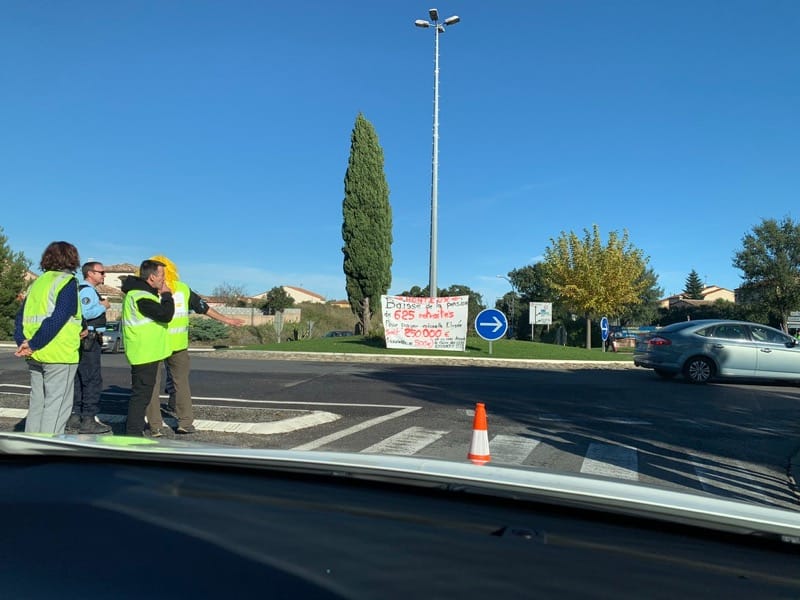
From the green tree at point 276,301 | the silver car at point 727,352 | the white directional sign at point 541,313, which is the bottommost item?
the silver car at point 727,352

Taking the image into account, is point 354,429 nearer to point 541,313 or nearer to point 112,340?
point 112,340

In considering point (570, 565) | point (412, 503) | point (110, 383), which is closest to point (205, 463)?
point (412, 503)

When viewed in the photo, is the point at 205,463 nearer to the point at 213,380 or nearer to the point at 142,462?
the point at 142,462

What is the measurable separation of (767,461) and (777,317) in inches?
2035

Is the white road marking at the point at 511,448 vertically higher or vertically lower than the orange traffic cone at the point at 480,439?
lower

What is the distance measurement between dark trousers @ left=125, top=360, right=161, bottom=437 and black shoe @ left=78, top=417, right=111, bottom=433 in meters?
1.45

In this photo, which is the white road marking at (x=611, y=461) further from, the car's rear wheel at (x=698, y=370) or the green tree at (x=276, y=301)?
the green tree at (x=276, y=301)

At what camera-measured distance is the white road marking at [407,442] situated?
6.44m

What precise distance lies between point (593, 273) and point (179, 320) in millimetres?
32918

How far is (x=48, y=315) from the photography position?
520 centimetres

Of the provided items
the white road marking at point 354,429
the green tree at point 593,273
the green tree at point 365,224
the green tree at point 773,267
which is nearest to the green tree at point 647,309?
the green tree at point 773,267

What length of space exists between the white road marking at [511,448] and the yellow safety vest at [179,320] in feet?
11.8

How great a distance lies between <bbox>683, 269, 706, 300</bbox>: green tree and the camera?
107 meters

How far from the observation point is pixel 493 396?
10.9 metres
